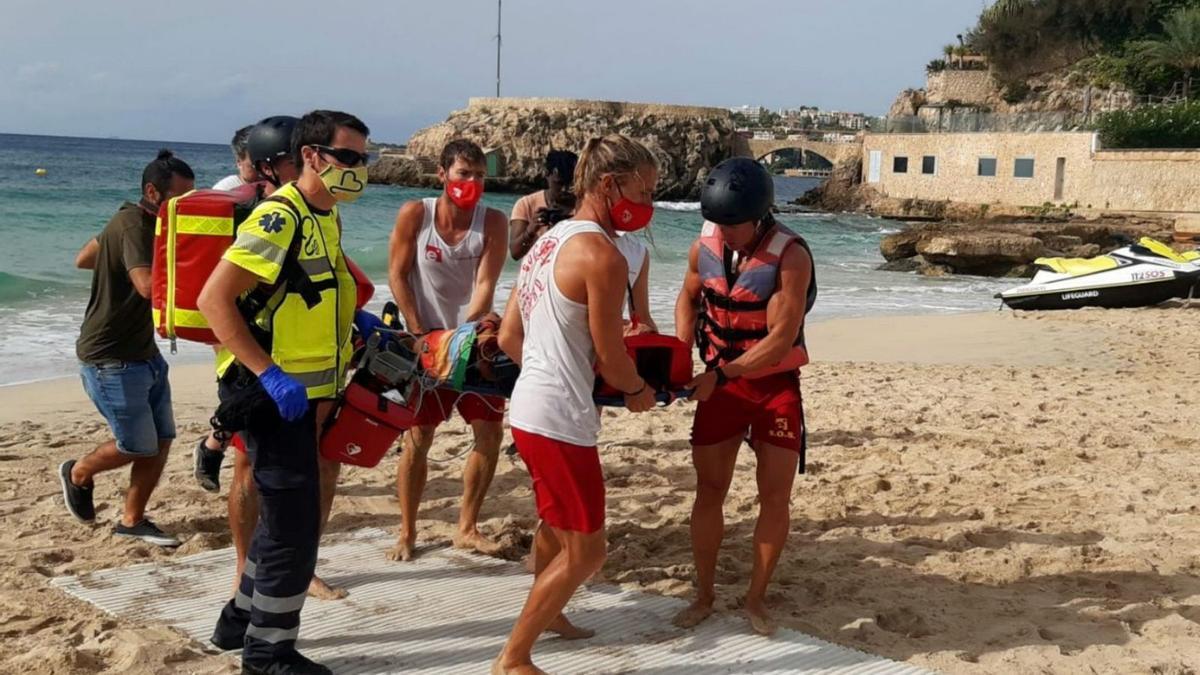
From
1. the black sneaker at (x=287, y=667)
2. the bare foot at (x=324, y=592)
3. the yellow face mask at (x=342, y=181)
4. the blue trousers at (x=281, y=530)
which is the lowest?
the bare foot at (x=324, y=592)

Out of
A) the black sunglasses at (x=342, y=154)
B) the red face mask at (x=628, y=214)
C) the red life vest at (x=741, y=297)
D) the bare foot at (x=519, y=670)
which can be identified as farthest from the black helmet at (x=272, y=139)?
the bare foot at (x=519, y=670)

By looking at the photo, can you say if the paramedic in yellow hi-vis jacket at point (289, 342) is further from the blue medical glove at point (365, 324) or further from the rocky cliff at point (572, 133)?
the rocky cliff at point (572, 133)

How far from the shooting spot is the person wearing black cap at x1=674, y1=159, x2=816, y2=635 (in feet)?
13.4

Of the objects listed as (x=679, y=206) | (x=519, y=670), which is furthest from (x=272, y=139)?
(x=679, y=206)

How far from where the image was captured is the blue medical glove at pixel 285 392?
11.1 feet

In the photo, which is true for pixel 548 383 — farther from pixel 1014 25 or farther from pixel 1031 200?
pixel 1014 25

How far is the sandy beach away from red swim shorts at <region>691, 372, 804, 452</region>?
0.84 metres

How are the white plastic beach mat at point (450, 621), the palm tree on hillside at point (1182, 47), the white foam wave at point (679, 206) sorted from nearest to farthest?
the white plastic beach mat at point (450, 621) < the palm tree on hillside at point (1182, 47) < the white foam wave at point (679, 206)

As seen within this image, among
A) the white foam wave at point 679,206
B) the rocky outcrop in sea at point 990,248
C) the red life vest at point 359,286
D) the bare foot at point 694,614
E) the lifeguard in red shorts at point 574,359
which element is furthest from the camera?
the white foam wave at point 679,206

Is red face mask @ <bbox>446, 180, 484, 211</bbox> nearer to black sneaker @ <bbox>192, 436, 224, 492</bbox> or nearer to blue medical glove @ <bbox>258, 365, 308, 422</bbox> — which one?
black sneaker @ <bbox>192, 436, 224, 492</bbox>

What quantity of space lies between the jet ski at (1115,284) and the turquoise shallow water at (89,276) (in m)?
2.05

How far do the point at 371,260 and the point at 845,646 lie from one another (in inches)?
943

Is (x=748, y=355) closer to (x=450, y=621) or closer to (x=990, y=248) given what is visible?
(x=450, y=621)

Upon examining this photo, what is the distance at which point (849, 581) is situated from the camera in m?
5.10
